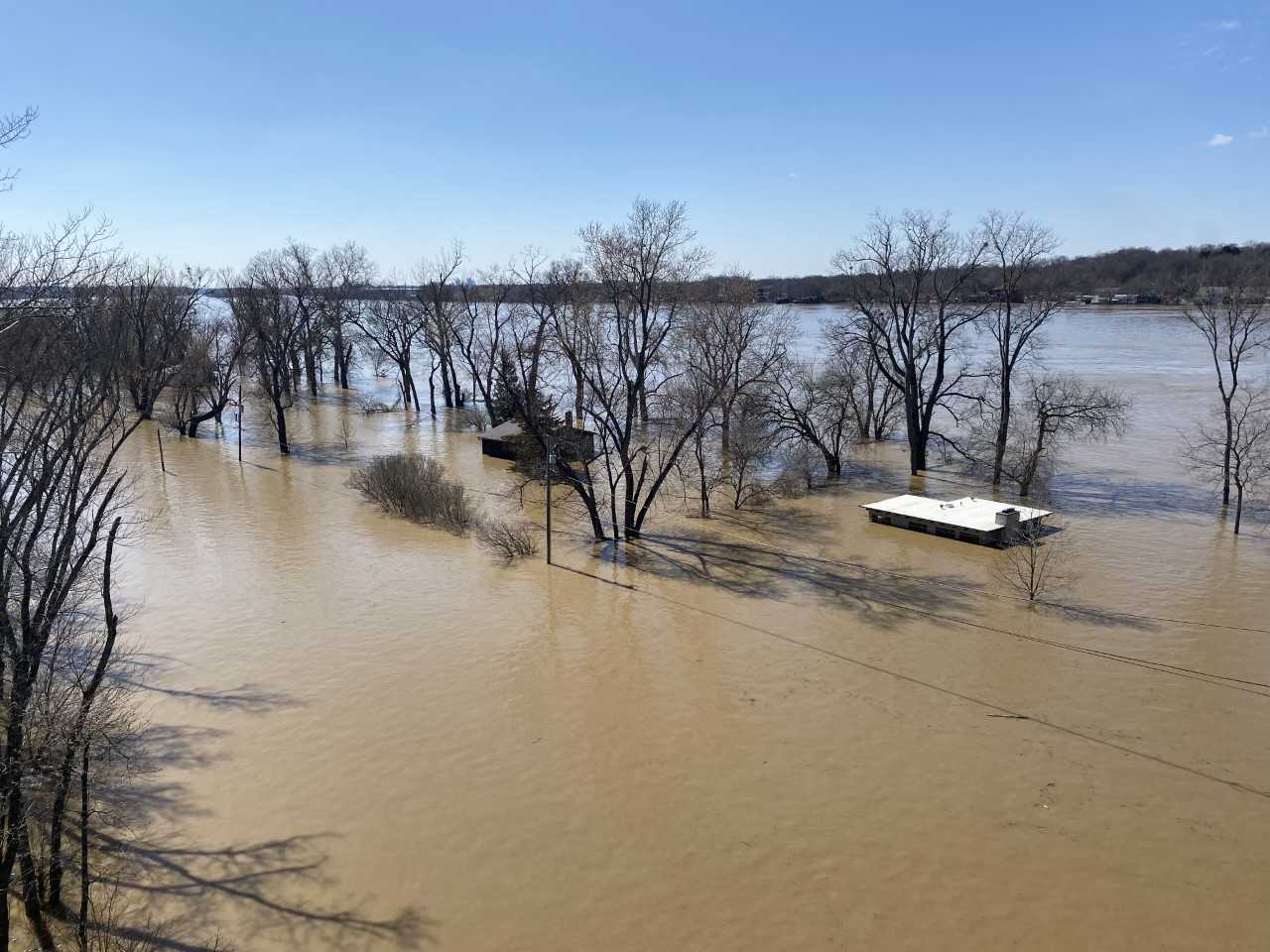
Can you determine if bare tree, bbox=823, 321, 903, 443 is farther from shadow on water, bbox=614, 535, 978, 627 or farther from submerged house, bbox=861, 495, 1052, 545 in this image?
shadow on water, bbox=614, 535, 978, 627

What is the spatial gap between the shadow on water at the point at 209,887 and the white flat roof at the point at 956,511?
1858cm

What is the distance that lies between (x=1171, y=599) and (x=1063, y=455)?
699 inches

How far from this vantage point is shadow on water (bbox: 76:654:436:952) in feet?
27.6

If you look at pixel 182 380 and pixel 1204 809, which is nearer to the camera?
pixel 1204 809

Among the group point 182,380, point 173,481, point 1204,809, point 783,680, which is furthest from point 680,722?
point 182,380

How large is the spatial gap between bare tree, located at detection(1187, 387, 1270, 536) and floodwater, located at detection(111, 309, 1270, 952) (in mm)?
3772

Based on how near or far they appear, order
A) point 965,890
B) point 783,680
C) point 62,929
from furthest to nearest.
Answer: point 783,680 → point 965,890 → point 62,929

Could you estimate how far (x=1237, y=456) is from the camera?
77.7 ft

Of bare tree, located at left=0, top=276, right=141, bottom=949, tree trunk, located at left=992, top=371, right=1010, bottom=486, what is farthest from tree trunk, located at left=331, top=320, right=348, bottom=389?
bare tree, located at left=0, top=276, right=141, bottom=949

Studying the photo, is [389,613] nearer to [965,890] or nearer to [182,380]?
[965,890]

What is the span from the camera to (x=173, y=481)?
30.5 m

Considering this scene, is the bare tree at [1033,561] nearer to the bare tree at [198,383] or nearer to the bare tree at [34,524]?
the bare tree at [34,524]

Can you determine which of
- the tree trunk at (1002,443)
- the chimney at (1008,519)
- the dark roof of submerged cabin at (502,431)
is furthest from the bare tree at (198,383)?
the chimney at (1008,519)

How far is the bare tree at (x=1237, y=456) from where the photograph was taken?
24.7 meters
